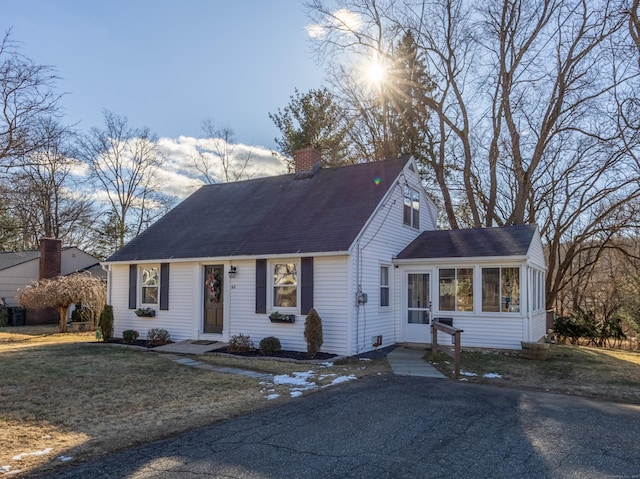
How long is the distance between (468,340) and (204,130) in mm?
25812

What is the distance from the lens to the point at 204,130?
32844 millimetres

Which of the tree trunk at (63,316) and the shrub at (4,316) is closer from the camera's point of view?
the tree trunk at (63,316)

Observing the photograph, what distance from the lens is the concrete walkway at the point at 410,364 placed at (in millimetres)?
9461

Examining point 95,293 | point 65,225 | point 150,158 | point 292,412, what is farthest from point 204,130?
point 292,412

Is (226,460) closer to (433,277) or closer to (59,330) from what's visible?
(433,277)

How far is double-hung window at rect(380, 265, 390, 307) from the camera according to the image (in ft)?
42.9

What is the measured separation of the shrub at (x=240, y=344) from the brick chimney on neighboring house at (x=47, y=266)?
578 inches

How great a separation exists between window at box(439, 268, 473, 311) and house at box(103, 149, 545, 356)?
0.03 metres

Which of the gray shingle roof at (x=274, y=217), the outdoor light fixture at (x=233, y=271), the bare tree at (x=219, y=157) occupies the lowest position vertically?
the outdoor light fixture at (x=233, y=271)

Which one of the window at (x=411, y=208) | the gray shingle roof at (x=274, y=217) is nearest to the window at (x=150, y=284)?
the gray shingle roof at (x=274, y=217)

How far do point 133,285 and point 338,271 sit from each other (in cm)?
731

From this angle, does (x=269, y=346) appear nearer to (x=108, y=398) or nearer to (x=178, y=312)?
(x=178, y=312)

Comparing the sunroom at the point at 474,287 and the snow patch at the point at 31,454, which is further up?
the sunroom at the point at 474,287

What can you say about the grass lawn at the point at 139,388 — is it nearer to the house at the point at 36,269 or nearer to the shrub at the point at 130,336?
the shrub at the point at 130,336
